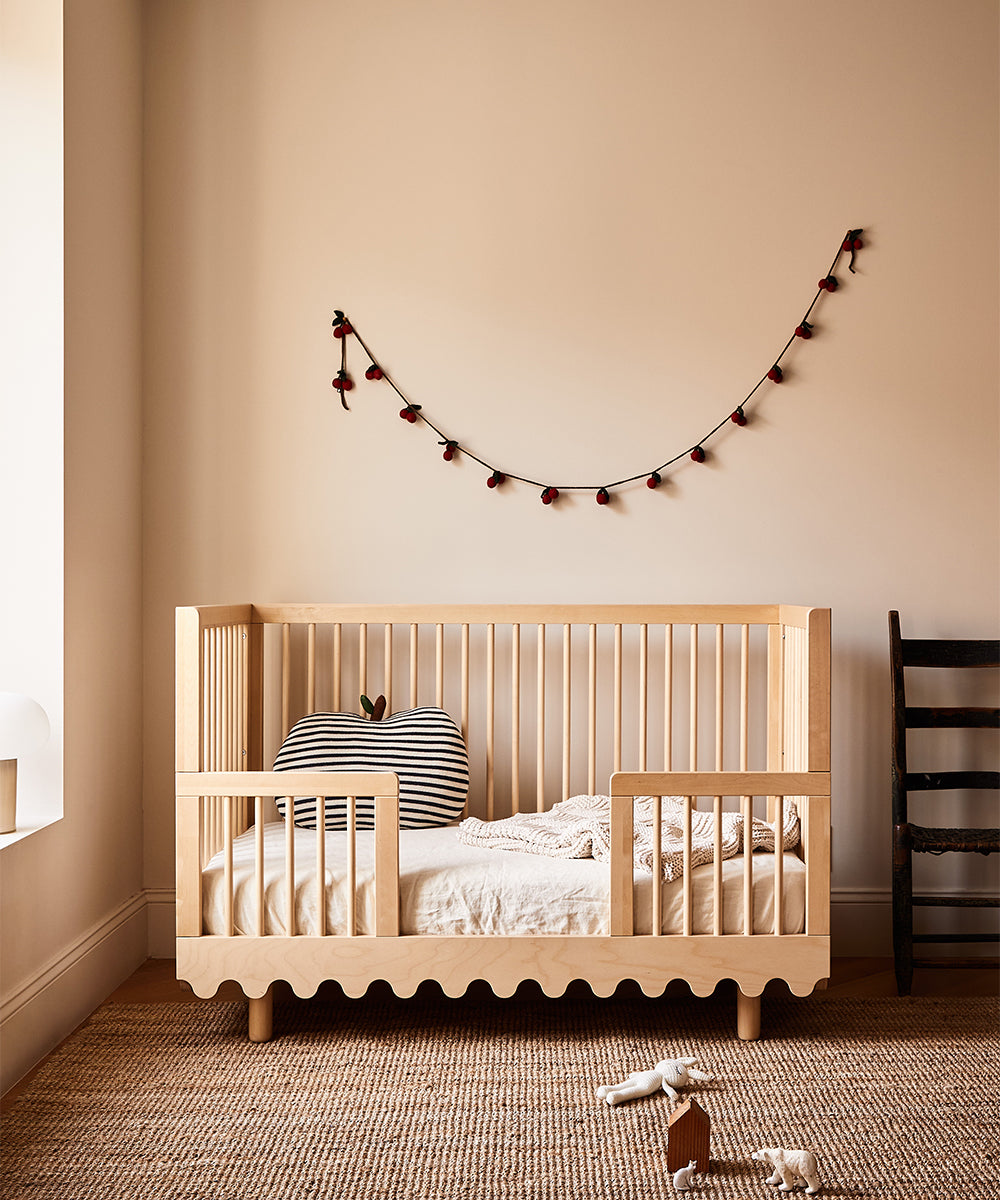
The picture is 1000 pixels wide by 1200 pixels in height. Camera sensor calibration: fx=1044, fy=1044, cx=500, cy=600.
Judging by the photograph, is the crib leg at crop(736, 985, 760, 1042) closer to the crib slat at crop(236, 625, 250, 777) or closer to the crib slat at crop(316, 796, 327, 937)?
the crib slat at crop(316, 796, 327, 937)

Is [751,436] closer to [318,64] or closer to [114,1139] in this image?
[318,64]

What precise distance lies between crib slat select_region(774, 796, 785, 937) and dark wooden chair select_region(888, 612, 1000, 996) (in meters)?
0.49

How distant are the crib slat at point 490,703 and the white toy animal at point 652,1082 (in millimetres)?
824

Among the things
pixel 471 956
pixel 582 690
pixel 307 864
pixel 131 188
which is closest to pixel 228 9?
pixel 131 188

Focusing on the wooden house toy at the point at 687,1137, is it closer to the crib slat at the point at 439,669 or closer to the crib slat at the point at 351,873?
the crib slat at the point at 351,873

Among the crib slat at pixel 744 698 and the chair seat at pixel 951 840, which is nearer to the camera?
the chair seat at pixel 951 840

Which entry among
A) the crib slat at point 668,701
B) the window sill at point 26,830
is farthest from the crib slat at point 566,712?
the window sill at point 26,830

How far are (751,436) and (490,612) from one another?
79 centimetres

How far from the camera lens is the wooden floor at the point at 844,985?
229 cm

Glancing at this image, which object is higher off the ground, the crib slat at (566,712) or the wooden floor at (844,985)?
the crib slat at (566,712)

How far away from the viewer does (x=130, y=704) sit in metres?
2.51

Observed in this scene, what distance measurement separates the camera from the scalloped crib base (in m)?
1.94

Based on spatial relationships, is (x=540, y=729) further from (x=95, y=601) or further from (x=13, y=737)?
(x=13, y=737)

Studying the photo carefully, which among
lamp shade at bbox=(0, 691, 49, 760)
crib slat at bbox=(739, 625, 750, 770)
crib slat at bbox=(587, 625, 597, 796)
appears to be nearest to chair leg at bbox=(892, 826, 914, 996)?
crib slat at bbox=(739, 625, 750, 770)
